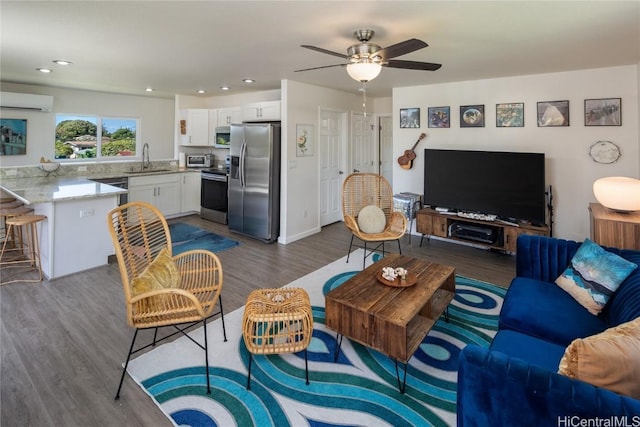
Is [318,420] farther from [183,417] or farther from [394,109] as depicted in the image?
[394,109]

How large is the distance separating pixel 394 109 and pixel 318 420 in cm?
465

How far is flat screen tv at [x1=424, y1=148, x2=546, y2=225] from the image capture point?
4020mm

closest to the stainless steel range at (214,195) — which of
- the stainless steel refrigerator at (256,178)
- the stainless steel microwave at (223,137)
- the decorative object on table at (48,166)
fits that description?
the stainless steel microwave at (223,137)

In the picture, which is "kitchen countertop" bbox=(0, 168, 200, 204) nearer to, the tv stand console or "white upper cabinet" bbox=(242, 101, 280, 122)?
"white upper cabinet" bbox=(242, 101, 280, 122)

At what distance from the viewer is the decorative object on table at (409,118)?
204 inches

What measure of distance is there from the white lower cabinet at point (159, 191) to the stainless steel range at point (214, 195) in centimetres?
50

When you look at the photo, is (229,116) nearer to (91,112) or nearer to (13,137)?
(91,112)

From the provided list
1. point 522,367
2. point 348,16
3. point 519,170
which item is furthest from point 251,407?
point 519,170

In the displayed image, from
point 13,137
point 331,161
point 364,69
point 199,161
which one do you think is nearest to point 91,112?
point 13,137

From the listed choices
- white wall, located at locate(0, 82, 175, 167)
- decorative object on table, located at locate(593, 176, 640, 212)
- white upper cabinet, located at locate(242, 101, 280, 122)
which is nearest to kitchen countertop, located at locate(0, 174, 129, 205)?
white wall, located at locate(0, 82, 175, 167)

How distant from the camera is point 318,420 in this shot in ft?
6.04

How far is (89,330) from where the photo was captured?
268 cm
